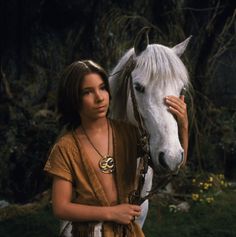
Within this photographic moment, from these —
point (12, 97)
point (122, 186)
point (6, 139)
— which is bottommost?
point (6, 139)

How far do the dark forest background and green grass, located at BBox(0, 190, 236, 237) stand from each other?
59 cm

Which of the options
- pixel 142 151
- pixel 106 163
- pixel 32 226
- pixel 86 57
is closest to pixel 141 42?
pixel 142 151

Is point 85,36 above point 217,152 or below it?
above

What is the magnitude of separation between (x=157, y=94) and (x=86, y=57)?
346cm

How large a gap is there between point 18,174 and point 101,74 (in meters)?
3.57

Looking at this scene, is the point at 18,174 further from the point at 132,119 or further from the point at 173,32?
the point at 132,119

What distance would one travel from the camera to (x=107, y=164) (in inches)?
62.1

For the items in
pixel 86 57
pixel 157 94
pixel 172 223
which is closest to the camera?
pixel 157 94

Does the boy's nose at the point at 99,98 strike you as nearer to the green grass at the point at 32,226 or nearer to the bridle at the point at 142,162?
the bridle at the point at 142,162

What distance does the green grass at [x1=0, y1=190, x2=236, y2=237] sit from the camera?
391cm

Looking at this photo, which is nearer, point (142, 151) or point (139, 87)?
point (142, 151)

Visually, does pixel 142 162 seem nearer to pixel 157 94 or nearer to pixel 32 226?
pixel 157 94

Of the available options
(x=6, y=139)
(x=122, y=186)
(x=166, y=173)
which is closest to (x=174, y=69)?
(x=166, y=173)

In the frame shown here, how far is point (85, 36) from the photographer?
5.34 m
